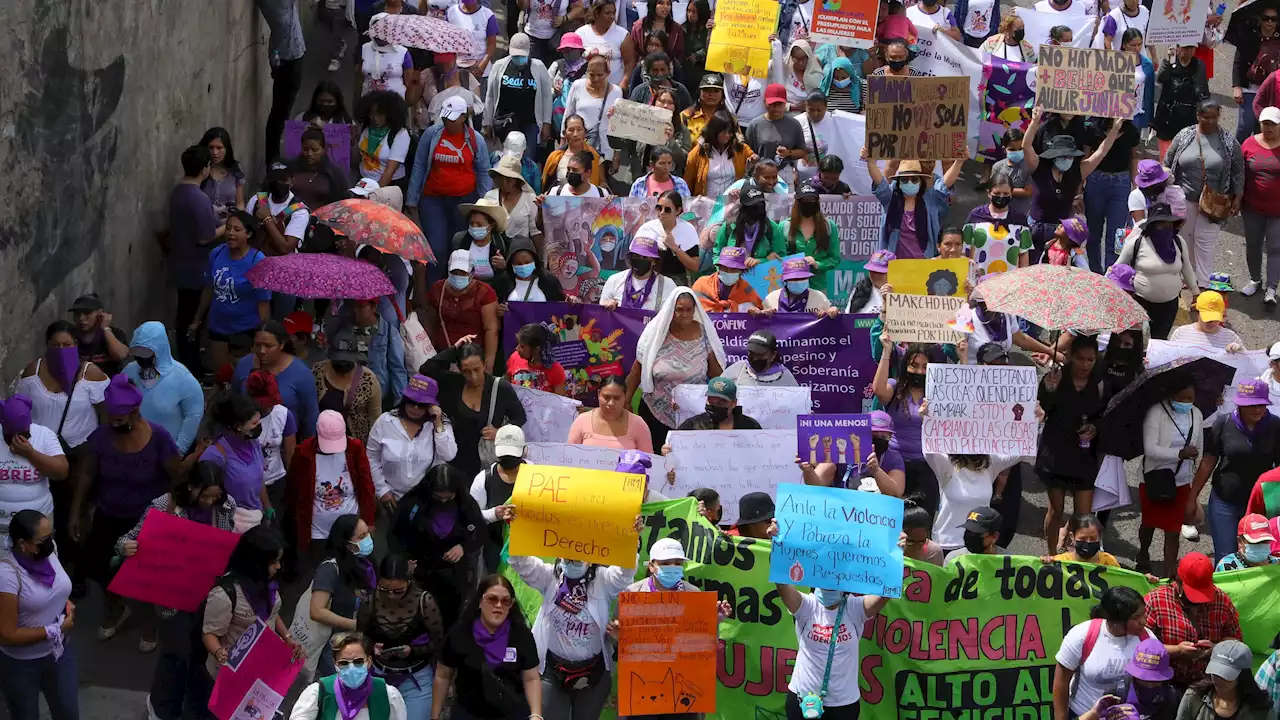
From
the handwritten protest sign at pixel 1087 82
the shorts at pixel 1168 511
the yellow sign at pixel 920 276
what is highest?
the handwritten protest sign at pixel 1087 82

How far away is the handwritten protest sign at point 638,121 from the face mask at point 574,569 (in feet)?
22.4

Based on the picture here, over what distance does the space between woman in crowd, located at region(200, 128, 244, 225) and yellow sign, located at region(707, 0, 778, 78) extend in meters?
4.85

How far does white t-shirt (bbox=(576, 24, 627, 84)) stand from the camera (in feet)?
61.2

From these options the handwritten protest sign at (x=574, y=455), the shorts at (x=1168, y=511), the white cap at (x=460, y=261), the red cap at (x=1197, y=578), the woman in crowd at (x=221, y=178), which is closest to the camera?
the red cap at (x=1197, y=578)

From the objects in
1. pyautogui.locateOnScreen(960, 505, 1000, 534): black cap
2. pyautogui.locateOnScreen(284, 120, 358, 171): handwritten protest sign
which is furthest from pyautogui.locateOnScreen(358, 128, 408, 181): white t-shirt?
pyautogui.locateOnScreen(960, 505, 1000, 534): black cap

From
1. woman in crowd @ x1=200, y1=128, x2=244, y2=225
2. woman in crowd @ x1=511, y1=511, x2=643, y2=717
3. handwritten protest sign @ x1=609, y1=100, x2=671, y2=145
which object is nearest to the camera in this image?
woman in crowd @ x1=511, y1=511, x2=643, y2=717

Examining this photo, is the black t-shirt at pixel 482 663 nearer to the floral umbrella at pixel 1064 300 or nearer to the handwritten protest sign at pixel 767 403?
the handwritten protest sign at pixel 767 403

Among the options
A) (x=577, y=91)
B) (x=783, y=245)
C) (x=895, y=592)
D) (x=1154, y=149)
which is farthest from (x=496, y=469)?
(x=1154, y=149)

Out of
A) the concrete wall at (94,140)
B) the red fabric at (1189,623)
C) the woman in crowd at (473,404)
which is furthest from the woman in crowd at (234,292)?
the red fabric at (1189,623)

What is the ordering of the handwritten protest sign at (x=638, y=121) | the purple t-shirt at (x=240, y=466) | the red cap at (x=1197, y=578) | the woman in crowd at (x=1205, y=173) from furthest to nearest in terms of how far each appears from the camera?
the handwritten protest sign at (x=638, y=121) → the woman in crowd at (x=1205, y=173) → the purple t-shirt at (x=240, y=466) → the red cap at (x=1197, y=578)

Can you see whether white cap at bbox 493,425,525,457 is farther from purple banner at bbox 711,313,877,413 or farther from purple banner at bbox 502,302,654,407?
purple banner at bbox 711,313,877,413

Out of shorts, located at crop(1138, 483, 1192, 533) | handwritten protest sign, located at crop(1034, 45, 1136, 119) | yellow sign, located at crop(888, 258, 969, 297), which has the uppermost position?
handwritten protest sign, located at crop(1034, 45, 1136, 119)

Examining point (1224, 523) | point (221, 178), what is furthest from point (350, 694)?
point (221, 178)

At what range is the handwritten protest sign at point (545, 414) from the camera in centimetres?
1356
